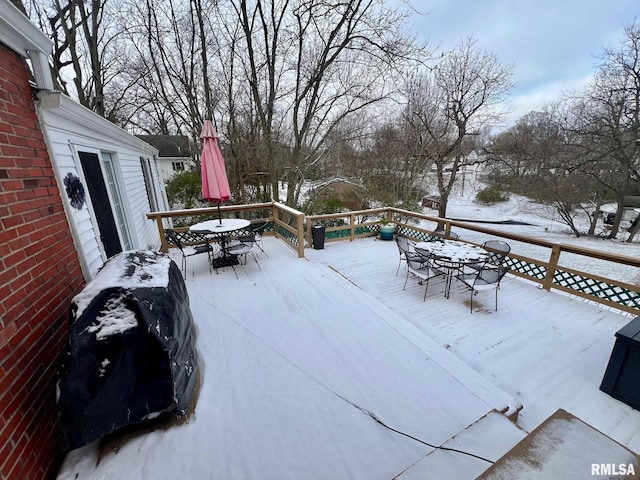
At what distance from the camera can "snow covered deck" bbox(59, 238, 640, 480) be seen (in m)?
1.59

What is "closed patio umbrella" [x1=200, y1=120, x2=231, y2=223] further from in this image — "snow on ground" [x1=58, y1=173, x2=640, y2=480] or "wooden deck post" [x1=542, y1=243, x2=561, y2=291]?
"wooden deck post" [x1=542, y1=243, x2=561, y2=291]

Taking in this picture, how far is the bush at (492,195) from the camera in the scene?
20.2 metres

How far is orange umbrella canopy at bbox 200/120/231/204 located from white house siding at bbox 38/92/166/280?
1281 millimetres

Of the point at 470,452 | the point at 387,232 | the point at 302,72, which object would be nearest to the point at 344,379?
the point at 470,452

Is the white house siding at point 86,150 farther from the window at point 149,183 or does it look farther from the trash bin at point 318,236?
the trash bin at point 318,236

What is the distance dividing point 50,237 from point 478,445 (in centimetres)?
312

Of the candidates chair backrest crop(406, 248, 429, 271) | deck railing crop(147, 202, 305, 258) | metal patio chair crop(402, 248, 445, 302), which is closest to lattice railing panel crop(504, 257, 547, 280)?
metal patio chair crop(402, 248, 445, 302)

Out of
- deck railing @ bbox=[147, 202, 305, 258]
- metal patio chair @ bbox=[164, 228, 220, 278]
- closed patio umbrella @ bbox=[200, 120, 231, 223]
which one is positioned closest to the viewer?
closed patio umbrella @ bbox=[200, 120, 231, 223]

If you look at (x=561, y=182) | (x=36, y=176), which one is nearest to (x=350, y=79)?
(x=36, y=176)

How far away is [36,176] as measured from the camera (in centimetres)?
184

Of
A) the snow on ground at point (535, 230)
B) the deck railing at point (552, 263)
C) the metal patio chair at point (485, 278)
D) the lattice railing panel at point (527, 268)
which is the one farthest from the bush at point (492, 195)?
the metal patio chair at point (485, 278)

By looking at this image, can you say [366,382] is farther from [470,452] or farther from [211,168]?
[211,168]

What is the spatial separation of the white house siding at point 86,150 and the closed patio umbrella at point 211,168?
1281mm

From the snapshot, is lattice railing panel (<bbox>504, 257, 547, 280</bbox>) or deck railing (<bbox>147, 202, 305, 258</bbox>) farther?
deck railing (<bbox>147, 202, 305, 258</bbox>)
